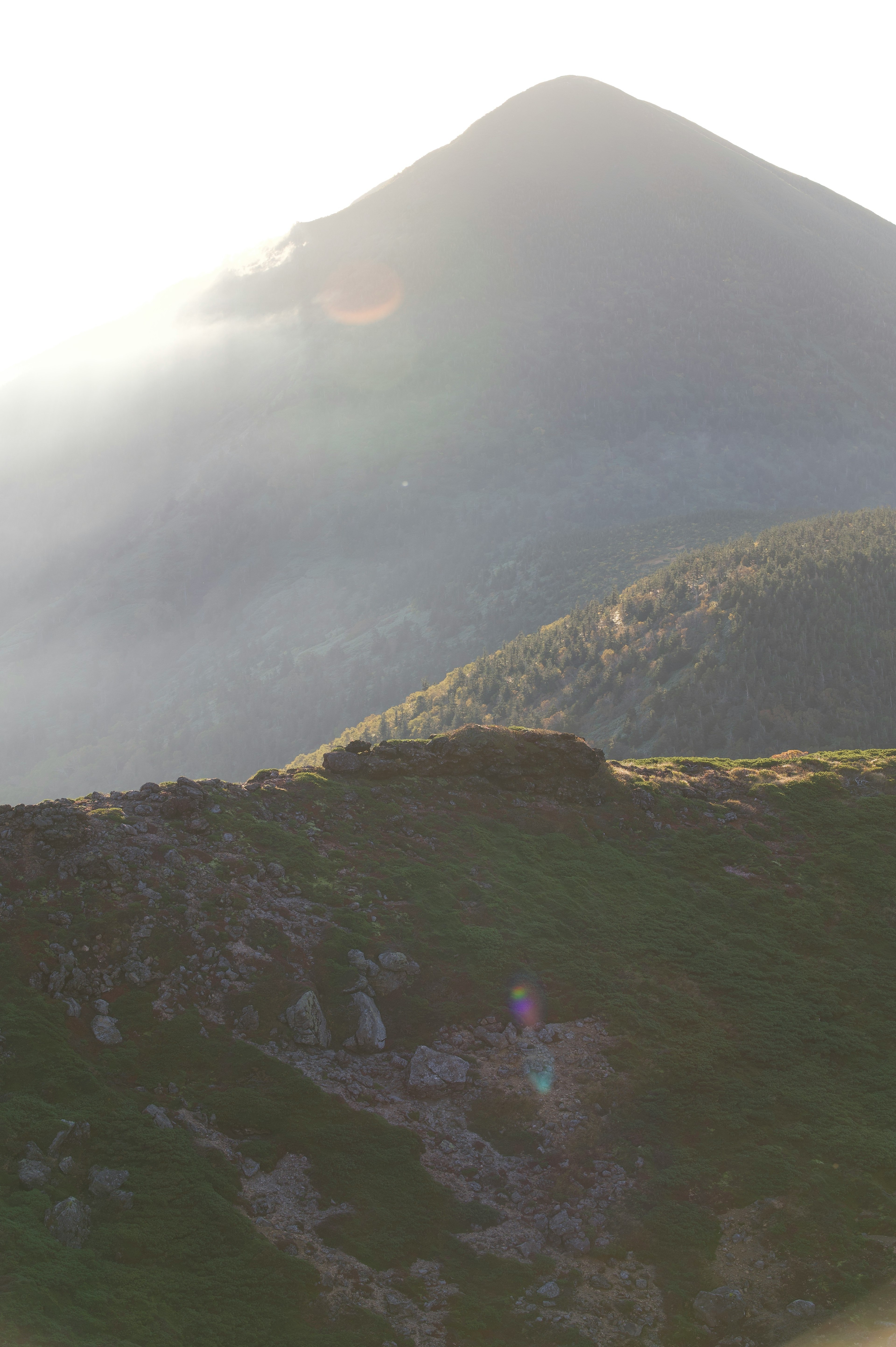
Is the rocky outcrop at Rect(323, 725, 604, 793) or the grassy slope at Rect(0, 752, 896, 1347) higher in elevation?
the rocky outcrop at Rect(323, 725, 604, 793)

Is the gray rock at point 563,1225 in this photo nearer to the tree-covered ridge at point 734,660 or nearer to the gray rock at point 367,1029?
the gray rock at point 367,1029

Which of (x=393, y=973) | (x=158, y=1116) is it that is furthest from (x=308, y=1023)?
(x=158, y=1116)

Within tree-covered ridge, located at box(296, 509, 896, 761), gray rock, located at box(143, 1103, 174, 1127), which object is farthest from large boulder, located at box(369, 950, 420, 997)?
tree-covered ridge, located at box(296, 509, 896, 761)

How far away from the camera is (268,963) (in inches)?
874

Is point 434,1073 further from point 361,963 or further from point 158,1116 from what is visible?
point 158,1116

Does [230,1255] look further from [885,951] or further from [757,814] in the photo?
[757,814]

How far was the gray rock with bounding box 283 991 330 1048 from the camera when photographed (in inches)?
824

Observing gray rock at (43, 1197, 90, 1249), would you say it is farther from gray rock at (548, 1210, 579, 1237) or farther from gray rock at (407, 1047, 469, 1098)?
gray rock at (548, 1210, 579, 1237)

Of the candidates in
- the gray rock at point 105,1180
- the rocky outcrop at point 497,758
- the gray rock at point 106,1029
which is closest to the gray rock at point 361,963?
the gray rock at point 106,1029

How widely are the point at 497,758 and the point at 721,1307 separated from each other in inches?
750

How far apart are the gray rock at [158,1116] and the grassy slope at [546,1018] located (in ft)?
0.88

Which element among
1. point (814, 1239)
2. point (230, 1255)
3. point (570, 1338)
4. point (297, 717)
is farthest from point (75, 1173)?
point (297, 717)

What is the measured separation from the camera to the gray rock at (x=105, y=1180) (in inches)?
626

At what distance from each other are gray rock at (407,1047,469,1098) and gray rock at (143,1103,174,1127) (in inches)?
220
